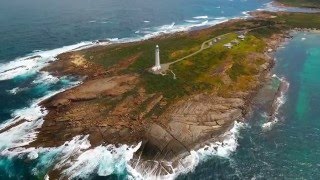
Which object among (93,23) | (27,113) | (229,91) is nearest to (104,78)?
(27,113)

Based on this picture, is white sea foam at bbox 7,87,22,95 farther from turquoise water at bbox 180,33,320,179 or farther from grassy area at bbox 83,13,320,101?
turquoise water at bbox 180,33,320,179

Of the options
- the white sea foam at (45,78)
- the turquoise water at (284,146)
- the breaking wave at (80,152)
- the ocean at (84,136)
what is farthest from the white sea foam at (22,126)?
the turquoise water at (284,146)

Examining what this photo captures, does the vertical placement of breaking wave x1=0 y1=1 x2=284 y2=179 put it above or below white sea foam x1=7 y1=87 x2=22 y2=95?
below

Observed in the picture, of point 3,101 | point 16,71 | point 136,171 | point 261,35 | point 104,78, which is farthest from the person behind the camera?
point 261,35

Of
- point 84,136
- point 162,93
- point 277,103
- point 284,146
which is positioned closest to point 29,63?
point 162,93

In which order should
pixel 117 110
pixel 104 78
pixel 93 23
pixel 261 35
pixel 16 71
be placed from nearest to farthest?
1. pixel 117 110
2. pixel 104 78
3. pixel 16 71
4. pixel 261 35
5. pixel 93 23

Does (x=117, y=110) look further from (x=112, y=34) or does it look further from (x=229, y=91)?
(x=112, y=34)

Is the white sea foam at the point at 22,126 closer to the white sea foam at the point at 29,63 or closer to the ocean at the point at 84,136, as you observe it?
the ocean at the point at 84,136

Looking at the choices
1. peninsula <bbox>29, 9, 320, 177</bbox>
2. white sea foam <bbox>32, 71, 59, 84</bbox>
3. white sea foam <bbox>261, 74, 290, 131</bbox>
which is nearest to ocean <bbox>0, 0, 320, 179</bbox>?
white sea foam <bbox>32, 71, 59, 84</bbox>
